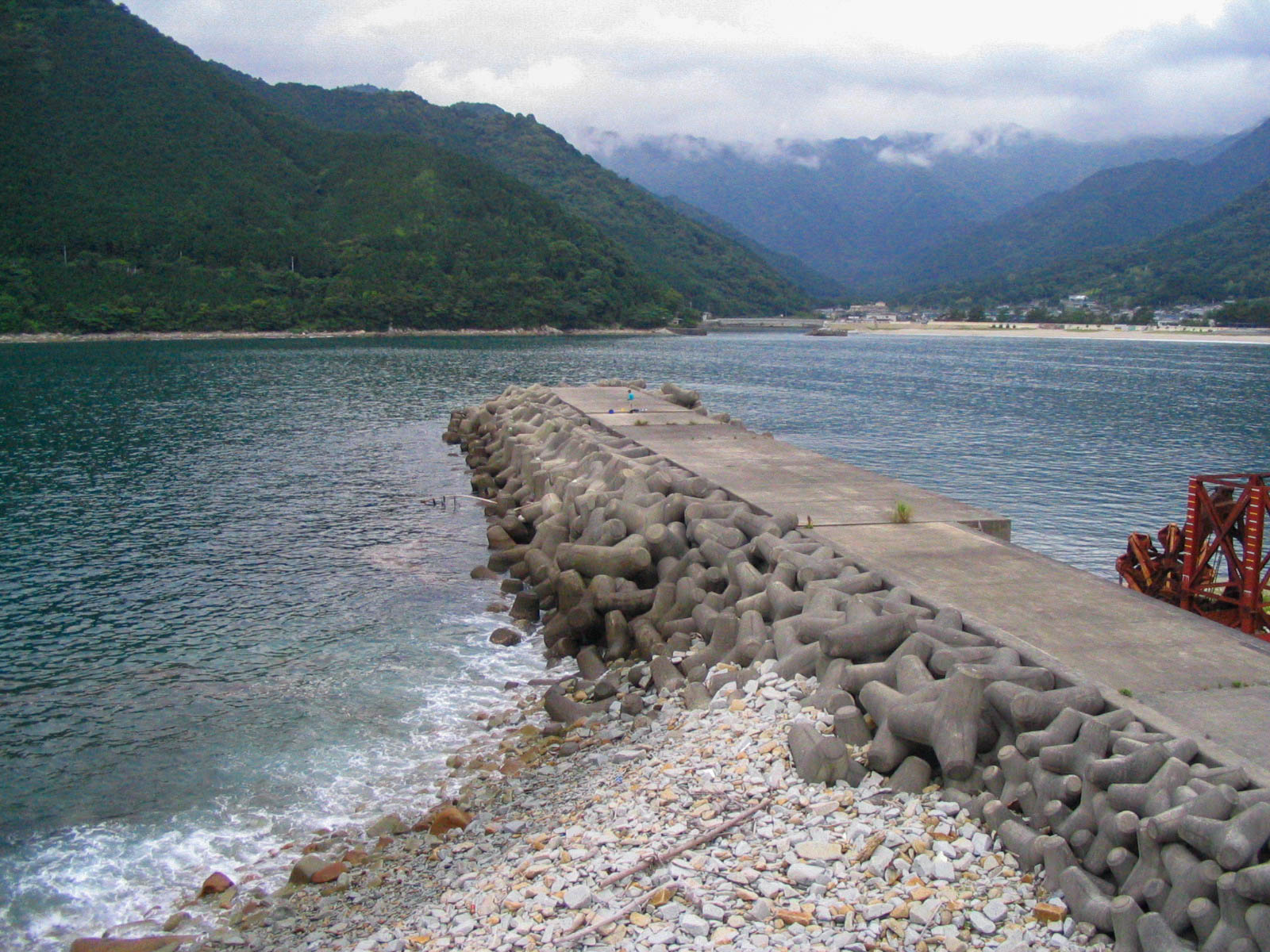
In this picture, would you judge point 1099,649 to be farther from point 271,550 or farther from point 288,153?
point 288,153

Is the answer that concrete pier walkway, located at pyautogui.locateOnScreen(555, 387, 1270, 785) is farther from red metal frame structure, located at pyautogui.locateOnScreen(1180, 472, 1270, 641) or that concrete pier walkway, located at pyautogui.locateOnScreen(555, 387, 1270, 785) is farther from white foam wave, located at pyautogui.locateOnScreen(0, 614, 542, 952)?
white foam wave, located at pyautogui.locateOnScreen(0, 614, 542, 952)

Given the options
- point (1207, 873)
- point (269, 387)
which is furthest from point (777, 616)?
point (269, 387)

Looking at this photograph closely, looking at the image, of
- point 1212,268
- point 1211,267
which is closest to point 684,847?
point 1212,268

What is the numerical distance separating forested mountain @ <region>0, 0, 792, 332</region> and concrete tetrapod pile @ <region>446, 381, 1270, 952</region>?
116403 millimetres

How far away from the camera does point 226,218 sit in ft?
478


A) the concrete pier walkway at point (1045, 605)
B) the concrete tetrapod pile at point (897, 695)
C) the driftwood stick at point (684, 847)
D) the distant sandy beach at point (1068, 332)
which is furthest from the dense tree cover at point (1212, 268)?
the driftwood stick at point (684, 847)

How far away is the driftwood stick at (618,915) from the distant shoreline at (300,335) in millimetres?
117430

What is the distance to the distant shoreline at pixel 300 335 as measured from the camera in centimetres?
10844

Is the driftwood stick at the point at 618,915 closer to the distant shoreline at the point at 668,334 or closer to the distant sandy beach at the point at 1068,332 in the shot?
the distant shoreline at the point at 668,334

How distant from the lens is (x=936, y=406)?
48750mm

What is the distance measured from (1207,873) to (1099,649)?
383 cm

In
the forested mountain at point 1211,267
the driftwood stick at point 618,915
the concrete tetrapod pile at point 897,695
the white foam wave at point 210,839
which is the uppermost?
the forested mountain at point 1211,267

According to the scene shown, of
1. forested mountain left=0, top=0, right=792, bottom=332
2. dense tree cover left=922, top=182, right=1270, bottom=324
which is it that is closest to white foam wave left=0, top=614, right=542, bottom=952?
forested mountain left=0, top=0, right=792, bottom=332

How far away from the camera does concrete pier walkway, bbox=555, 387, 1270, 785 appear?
7523 millimetres
